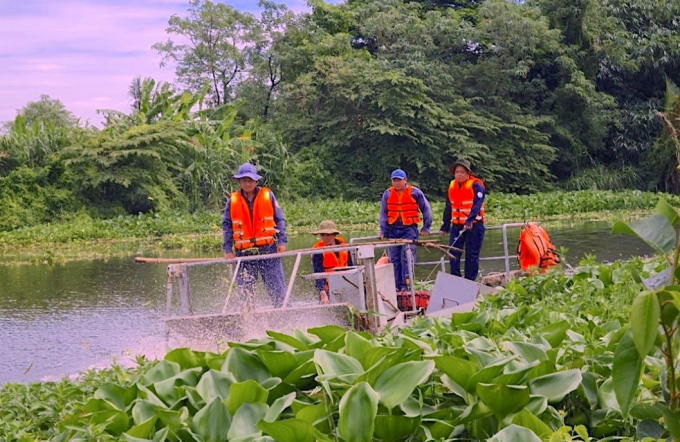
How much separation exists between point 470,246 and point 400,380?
760 centimetres

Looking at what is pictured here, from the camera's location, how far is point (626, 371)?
162cm

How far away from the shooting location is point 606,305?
4.36m

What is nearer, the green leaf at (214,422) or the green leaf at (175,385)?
the green leaf at (214,422)

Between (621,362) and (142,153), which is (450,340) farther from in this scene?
(142,153)

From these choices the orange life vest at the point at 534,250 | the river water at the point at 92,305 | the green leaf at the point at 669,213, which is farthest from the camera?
the river water at the point at 92,305

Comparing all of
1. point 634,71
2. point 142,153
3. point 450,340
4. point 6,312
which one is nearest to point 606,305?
point 450,340

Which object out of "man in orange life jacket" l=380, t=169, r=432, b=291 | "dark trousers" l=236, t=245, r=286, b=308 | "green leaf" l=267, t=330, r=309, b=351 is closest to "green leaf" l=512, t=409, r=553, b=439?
"green leaf" l=267, t=330, r=309, b=351

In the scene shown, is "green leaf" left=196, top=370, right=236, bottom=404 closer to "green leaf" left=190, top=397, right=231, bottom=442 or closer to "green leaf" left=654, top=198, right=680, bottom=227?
"green leaf" left=190, top=397, right=231, bottom=442

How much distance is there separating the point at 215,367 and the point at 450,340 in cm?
92

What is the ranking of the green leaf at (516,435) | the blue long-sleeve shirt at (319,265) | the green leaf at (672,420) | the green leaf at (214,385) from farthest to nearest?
the blue long-sleeve shirt at (319,265), the green leaf at (214,385), the green leaf at (516,435), the green leaf at (672,420)

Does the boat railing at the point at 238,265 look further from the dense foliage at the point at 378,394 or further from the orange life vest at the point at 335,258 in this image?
the dense foliage at the point at 378,394

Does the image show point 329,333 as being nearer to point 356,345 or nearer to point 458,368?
point 356,345

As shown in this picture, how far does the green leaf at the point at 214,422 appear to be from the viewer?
7.96ft

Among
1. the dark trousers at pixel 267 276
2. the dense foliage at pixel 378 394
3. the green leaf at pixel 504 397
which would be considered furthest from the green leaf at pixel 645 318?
the dark trousers at pixel 267 276
